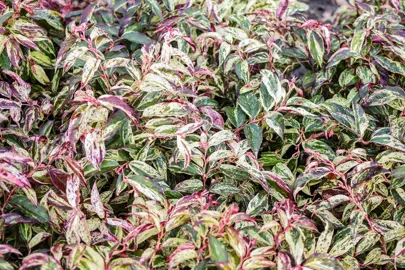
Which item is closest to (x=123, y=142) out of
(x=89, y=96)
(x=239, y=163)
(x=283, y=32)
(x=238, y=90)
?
(x=89, y=96)

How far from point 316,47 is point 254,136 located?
423mm

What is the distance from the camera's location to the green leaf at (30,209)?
49.3 inches

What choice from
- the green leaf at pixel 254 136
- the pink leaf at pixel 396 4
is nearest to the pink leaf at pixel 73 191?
the green leaf at pixel 254 136

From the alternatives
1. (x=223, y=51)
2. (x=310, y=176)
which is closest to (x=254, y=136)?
(x=310, y=176)

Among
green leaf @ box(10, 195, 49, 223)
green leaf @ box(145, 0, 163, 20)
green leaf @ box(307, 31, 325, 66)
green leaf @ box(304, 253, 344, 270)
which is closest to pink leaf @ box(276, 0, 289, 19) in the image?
green leaf @ box(307, 31, 325, 66)

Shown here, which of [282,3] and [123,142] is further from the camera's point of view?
[282,3]

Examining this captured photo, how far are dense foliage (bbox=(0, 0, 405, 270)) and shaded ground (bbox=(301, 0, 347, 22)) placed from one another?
2.83ft

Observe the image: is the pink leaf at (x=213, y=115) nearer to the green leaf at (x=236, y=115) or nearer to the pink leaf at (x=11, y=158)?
the green leaf at (x=236, y=115)

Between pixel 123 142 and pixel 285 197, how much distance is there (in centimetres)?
46

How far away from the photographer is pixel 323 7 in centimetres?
277

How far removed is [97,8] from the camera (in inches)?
71.6

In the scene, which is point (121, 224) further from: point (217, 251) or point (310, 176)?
point (310, 176)

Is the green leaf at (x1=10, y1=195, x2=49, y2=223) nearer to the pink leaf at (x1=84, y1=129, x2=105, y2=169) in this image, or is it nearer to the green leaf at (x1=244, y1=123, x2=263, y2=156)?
the pink leaf at (x1=84, y1=129, x2=105, y2=169)

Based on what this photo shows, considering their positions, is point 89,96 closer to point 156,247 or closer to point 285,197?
point 156,247
